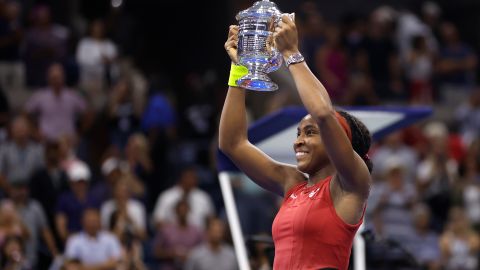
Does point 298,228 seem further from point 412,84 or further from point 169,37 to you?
point 169,37

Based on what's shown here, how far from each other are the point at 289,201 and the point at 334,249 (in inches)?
14.7

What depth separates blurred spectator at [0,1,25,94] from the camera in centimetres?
1402

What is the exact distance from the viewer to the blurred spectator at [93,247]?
1071 centimetres

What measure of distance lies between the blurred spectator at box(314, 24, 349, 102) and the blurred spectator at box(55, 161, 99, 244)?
4584mm

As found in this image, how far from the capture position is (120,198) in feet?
37.4

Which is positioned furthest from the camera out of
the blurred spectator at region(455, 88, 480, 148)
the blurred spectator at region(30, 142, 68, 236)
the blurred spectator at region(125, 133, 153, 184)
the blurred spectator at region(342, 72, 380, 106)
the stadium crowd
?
the blurred spectator at region(455, 88, 480, 148)

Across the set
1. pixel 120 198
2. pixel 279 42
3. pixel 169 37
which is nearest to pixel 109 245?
pixel 120 198

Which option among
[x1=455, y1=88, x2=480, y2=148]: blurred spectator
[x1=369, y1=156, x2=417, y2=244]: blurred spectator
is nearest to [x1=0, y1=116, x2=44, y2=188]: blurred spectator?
[x1=369, y1=156, x2=417, y2=244]: blurred spectator

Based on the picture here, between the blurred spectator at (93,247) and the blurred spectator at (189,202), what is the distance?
1.18 meters

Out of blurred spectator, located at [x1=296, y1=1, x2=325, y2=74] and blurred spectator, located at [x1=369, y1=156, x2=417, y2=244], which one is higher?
blurred spectator, located at [x1=296, y1=1, x2=325, y2=74]

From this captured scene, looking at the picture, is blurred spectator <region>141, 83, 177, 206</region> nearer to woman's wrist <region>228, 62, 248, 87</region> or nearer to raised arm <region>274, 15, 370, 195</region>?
woman's wrist <region>228, 62, 248, 87</region>

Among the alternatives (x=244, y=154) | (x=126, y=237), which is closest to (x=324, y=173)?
(x=244, y=154)

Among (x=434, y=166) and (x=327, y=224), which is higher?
(x=327, y=224)

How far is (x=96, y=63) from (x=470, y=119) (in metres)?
5.18
